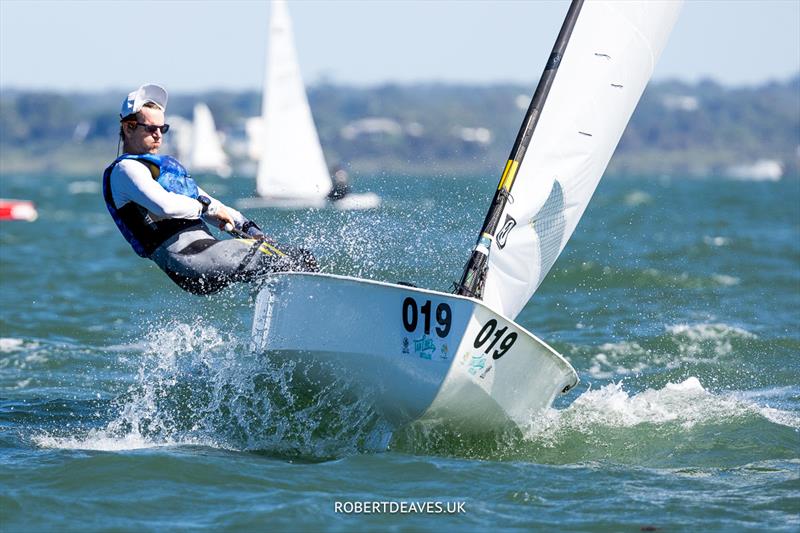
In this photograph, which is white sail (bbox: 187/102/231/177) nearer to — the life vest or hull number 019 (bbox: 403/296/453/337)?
the life vest

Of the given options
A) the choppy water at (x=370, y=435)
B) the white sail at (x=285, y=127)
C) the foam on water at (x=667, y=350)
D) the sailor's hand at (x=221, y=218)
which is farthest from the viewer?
the white sail at (x=285, y=127)

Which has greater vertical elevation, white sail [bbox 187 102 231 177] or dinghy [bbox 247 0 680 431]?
white sail [bbox 187 102 231 177]

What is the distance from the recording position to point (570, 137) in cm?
612

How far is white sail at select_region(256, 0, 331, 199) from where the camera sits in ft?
79.4

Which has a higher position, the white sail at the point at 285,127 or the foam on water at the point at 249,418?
the white sail at the point at 285,127

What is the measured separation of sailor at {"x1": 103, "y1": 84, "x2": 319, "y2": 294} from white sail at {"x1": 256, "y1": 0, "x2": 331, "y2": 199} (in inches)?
717

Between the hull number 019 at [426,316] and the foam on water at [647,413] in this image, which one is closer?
the hull number 019 at [426,316]

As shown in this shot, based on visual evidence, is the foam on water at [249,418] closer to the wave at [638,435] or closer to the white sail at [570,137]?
the wave at [638,435]

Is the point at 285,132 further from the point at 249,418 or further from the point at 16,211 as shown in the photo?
the point at 249,418

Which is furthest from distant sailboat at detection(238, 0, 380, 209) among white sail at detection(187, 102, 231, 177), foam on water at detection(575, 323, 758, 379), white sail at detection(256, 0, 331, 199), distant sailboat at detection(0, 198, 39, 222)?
white sail at detection(187, 102, 231, 177)

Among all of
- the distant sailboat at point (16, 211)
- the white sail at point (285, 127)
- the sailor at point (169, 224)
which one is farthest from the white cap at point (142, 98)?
the white sail at point (285, 127)

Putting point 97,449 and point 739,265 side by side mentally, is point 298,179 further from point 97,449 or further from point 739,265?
point 97,449

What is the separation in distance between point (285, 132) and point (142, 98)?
781 inches

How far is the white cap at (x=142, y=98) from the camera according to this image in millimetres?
5988
